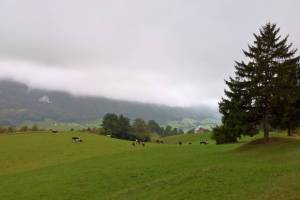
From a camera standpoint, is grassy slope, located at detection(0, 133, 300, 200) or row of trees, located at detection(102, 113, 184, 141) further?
row of trees, located at detection(102, 113, 184, 141)

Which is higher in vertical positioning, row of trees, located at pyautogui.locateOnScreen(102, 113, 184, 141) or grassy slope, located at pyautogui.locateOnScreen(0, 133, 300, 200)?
row of trees, located at pyautogui.locateOnScreen(102, 113, 184, 141)

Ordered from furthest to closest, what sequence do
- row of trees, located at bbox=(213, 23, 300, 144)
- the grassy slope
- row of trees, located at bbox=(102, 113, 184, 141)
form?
1. row of trees, located at bbox=(102, 113, 184, 141)
2. row of trees, located at bbox=(213, 23, 300, 144)
3. the grassy slope

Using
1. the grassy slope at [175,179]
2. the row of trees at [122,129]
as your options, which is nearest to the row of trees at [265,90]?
the grassy slope at [175,179]

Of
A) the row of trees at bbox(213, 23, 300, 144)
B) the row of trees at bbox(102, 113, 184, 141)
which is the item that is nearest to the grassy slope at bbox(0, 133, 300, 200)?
the row of trees at bbox(213, 23, 300, 144)

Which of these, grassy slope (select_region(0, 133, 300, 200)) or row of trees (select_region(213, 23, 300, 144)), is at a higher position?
row of trees (select_region(213, 23, 300, 144))

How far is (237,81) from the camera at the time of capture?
174 feet

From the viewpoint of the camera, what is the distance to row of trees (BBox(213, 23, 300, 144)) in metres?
50.7

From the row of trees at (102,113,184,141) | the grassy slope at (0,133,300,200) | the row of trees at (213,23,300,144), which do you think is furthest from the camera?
the row of trees at (102,113,184,141)

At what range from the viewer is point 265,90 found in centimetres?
5056

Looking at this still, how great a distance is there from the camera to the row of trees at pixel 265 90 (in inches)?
1996

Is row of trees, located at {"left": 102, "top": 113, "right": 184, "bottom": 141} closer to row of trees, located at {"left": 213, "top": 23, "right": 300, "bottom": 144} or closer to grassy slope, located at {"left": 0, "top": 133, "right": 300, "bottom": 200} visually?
grassy slope, located at {"left": 0, "top": 133, "right": 300, "bottom": 200}

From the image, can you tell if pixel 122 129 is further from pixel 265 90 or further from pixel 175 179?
pixel 175 179

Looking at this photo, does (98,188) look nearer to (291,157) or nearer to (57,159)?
(291,157)

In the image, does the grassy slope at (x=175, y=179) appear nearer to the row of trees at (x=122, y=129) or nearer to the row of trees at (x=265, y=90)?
the row of trees at (x=265, y=90)
